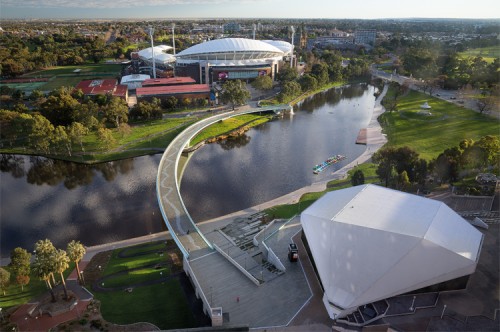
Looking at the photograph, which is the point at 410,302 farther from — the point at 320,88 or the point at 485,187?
the point at 320,88

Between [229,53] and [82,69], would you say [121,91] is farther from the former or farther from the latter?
[82,69]

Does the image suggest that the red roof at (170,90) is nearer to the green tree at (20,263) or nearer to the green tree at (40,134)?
the green tree at (40,134)

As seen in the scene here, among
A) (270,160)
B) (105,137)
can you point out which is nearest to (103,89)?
(105,137)

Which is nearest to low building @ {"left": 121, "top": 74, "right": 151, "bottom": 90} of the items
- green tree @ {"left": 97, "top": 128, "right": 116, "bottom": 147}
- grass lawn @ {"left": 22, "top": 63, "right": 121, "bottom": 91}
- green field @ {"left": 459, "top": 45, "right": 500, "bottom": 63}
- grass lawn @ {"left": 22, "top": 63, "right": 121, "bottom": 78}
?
grass lawn @ {"left": 22, "top": 63, "right": 121, "bottom": 91}

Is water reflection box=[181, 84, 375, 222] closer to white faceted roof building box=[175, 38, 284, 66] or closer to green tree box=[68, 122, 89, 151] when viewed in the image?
green tree box=[68, 122, 89, 151]

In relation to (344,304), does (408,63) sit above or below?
above

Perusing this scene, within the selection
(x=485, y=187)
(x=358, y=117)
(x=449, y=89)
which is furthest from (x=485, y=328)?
(x=449, y=89)

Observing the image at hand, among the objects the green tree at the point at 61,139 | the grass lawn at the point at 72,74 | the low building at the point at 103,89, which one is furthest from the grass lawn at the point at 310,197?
the grass lawn at the point at 72,74
